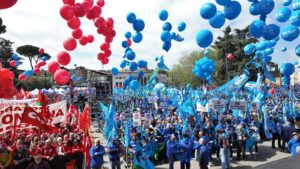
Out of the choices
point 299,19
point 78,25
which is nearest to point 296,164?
point 299,19

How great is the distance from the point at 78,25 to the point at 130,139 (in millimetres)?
5025

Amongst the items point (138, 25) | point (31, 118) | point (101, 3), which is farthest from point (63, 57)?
point (31, 118)

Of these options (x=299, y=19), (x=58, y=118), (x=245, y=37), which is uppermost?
(x=245, y=37)

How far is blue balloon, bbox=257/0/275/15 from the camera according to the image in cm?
952

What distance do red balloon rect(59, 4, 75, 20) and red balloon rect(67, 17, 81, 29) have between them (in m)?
0.51

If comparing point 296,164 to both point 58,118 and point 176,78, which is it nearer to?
point 58,118

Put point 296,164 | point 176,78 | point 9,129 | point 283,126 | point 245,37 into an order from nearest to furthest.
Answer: point 296,164 → point 9,129 → point 283,126 → point 245,37 → point 176,78

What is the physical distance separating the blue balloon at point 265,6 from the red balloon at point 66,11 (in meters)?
6.37

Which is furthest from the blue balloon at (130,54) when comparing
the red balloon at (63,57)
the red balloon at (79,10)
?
the red balloon at (79,10)

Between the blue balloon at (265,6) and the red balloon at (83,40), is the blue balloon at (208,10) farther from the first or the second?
the red balloon at (83,40)

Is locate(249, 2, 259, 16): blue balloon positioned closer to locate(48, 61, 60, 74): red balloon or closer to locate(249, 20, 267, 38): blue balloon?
locate(249, 20, 267, 38): blue balloon

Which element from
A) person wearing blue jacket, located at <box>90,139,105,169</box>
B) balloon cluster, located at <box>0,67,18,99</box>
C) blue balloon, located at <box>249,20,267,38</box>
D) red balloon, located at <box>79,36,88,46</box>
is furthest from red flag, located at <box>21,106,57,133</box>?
blue balloon, located at <box>249,20,267,38</box>

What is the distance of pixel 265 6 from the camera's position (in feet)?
31.3

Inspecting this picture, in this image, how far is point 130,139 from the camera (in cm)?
998
